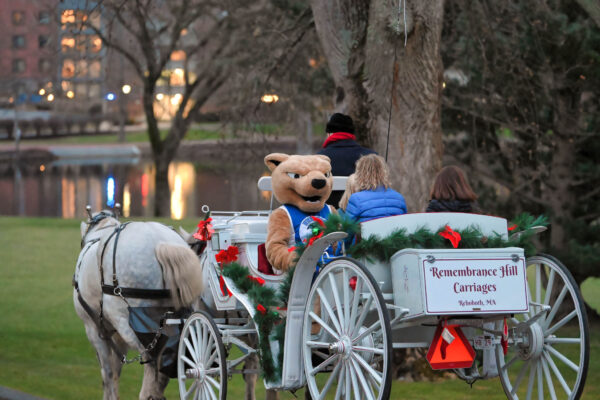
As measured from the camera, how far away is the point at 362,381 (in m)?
5.77

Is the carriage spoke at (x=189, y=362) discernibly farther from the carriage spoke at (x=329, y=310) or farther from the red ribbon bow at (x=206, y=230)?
the carriage spoke at (x=329, y=310)

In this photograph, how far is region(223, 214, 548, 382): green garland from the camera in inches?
239

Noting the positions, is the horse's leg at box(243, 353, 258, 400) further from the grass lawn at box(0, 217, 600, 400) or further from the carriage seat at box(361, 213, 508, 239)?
the carriage seat at box(361, 213, 508, 239)

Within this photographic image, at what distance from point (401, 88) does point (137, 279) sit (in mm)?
3911

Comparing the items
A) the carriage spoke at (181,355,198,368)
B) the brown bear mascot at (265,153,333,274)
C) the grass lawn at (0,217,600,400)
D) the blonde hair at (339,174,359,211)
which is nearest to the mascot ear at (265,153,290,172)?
the brown bear mascot at (265,153,333,274)

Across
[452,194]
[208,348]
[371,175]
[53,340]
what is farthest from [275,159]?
[53,340]

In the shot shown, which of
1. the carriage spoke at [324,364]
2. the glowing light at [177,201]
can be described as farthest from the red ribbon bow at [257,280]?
the glowing light at [177,201]

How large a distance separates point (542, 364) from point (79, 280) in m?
3.93

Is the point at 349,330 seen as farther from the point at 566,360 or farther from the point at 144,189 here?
the point at 144,189

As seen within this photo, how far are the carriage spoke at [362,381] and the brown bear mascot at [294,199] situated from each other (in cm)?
115

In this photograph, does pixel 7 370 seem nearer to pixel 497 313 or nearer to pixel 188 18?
pixel 497 313

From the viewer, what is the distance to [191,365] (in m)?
7.32

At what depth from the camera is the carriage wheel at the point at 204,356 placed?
6.89m

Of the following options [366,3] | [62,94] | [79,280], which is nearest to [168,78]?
[62,94]
